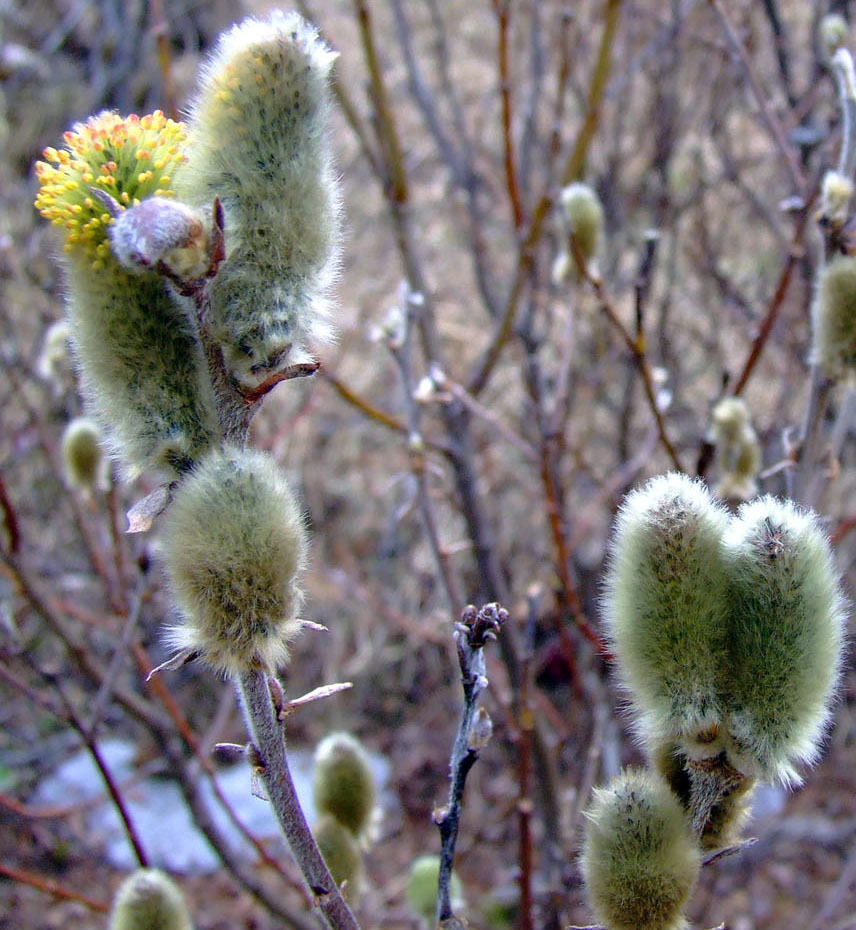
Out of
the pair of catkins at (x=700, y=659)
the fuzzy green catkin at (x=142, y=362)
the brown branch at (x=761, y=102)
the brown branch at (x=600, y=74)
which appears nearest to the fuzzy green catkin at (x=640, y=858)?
the pair of catkins at (x=700, y=659)

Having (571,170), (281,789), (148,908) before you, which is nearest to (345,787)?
(148,908)

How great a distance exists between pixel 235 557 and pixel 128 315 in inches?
9.0

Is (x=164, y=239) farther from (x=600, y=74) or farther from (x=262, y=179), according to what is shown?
(x=600, y=74)

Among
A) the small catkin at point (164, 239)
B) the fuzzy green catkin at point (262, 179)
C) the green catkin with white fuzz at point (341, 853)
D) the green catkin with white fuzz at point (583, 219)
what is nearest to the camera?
the small catkin at point (164, 239)

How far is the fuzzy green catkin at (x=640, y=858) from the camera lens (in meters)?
0.76

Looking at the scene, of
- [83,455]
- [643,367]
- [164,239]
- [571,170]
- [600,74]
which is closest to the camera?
[164,239]

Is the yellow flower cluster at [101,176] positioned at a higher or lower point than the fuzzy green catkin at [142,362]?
higher

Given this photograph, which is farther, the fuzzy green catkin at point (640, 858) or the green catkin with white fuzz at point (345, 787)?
the green catkin with white fuzz at point (345, 787)

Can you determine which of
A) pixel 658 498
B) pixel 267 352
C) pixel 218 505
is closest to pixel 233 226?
pixel 267 352

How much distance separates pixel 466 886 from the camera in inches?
119

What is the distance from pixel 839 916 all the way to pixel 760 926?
284 millimetres

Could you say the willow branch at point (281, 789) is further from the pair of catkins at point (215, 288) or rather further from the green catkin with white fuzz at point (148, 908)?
the green catkin with white fuzz at point (148, 908)

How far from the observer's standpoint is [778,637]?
0.74 meters

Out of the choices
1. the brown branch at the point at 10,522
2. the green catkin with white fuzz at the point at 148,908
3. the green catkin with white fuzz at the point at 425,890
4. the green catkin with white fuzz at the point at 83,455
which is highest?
the green catkin with white fuzz at the point at 83,455
